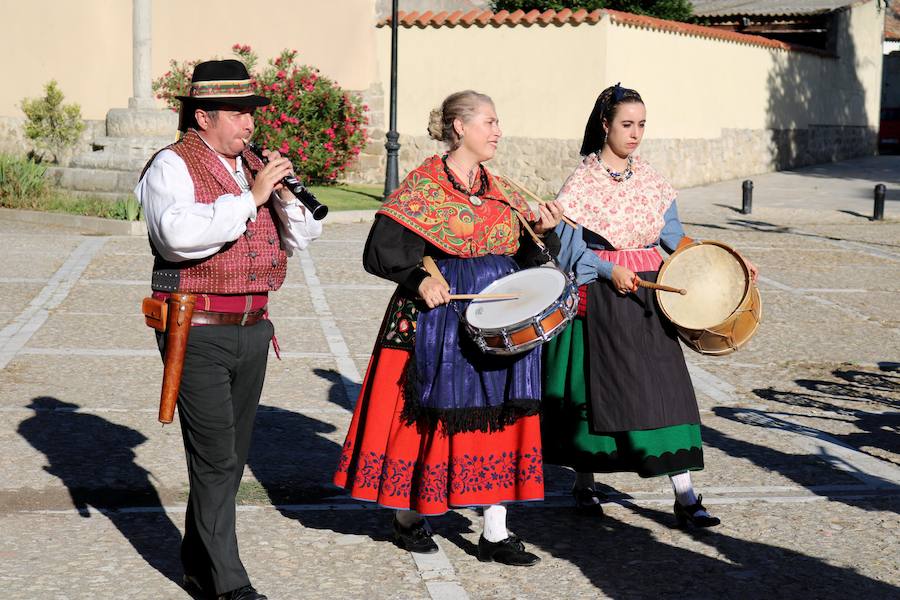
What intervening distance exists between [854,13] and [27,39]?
19.3 metres

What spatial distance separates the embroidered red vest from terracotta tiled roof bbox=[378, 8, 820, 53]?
17.1m

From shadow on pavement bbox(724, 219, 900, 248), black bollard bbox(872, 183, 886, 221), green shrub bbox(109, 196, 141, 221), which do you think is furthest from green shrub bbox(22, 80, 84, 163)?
black bollard bbox(872, 183, 886, 221)

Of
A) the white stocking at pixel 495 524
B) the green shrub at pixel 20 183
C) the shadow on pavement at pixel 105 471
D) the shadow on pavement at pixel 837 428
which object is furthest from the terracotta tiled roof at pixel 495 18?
the white stocking at pixel 495 524

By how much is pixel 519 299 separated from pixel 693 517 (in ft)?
4.25

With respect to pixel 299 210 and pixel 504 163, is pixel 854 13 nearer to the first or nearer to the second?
pixel 504 163

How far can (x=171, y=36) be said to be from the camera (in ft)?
74.9

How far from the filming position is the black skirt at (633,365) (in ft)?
17.4

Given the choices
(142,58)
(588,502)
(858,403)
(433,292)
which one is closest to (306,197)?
(433,292)

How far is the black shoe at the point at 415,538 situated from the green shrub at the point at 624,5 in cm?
2287

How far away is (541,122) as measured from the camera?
21562 millimetres

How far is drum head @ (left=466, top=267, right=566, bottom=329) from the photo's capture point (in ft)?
15.1

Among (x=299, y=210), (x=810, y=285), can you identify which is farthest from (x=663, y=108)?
(x=299, y=210)

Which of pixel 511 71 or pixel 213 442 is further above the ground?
pixel 511 71

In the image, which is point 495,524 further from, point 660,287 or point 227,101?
point 227,101
